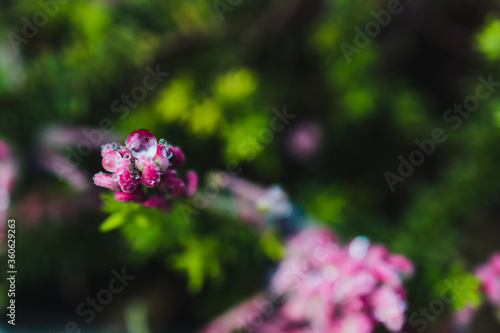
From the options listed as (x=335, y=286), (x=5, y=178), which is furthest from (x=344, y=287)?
(x=5, y=178)

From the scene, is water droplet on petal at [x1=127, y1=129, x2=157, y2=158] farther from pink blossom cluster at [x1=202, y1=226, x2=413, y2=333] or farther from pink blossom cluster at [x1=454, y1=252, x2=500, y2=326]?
pink blossom cluster at [x1=454, y1=252, x2=500, y2=326]

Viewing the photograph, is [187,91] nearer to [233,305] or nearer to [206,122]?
[206,122]

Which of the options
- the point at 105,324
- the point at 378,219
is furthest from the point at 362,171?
the point at 105,324

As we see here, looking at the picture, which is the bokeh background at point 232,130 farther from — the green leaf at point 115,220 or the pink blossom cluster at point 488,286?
the green leaf at point 115,220

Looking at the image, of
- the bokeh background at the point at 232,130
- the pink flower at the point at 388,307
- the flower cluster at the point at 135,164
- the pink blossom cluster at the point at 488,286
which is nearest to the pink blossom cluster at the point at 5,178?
the bokeh background at the point at 232,130

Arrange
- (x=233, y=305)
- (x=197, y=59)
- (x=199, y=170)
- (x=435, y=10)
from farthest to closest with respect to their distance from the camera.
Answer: (x=435, y=10) < (x=197, y=59) < (x=199, y=170) < (x=233, y=305)

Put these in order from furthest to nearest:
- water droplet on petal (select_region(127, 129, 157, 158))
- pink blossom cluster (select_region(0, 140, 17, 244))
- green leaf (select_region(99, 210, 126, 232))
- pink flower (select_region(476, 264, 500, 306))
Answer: pink blossom cluster (select_region(0, 140, 17, 244)) → pink flower (select_region(476, 264, 500, 306)) → green leaf (select_region(99, 210, 126, 232)) → water droplet on petal (select_region(127, 129, 157, 158))

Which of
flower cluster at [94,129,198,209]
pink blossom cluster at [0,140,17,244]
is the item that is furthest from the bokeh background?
flower cluster at [94,129,198,209]
